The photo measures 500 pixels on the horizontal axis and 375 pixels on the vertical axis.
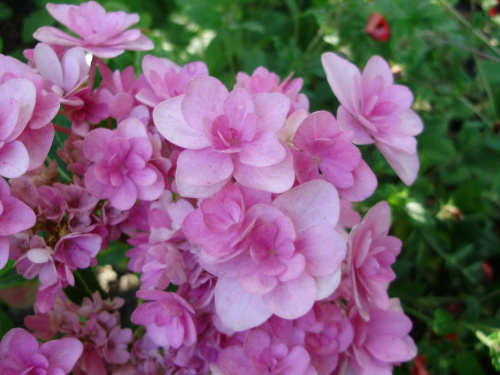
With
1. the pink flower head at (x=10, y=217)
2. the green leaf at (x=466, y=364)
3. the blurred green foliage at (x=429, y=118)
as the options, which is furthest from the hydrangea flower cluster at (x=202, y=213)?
the green leaf at (x=466, y=364)

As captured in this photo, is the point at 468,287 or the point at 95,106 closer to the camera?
the point at 95,106

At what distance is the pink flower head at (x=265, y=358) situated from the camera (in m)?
0.66

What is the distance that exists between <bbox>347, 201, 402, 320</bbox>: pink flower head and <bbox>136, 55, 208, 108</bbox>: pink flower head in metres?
0.38

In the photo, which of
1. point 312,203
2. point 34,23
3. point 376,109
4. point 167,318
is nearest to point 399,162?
point 376,109

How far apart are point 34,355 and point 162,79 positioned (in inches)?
19.0

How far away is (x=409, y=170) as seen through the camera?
78 cm

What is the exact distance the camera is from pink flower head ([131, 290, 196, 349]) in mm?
669

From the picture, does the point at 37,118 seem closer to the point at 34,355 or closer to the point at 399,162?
the point at 34,355

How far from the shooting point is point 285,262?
0.61 metres

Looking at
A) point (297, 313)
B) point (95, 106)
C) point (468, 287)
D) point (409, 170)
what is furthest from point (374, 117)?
point (468, 287)

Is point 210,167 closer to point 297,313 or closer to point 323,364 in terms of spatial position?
point 297,313

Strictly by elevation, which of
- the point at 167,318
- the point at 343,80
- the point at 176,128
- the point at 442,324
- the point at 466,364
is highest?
the point at 343,80

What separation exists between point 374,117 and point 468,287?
932 mm

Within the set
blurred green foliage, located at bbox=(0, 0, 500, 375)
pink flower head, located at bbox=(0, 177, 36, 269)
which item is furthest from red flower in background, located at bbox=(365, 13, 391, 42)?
pink flower head, located at bbox=(0, 177, 36, 269)
